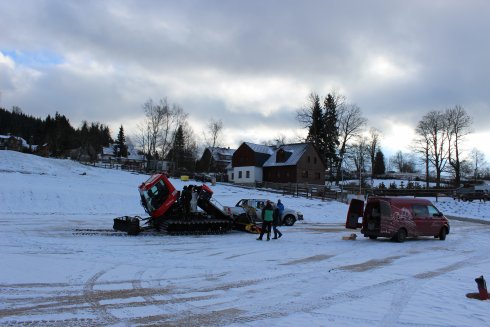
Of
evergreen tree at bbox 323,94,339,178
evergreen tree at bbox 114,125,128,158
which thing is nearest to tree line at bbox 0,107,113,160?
evergreen tree at bbox 114,125,128,158

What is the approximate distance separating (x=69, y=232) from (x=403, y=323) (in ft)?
46.6

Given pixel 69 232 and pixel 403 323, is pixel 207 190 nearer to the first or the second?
pixel 69 232

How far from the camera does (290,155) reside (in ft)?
228

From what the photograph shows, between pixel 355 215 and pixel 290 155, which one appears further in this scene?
pixel 290 155

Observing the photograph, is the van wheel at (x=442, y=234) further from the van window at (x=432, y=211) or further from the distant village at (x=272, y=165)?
the distant village at (x=272, y=165)

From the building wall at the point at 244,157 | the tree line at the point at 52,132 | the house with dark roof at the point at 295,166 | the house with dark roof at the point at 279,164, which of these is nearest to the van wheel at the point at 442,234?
the house with dark roof at the point at 295,166

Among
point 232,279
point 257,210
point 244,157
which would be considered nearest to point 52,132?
point 244,157

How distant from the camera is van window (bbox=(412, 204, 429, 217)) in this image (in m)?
19.1

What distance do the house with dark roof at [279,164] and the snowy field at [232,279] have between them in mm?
47909

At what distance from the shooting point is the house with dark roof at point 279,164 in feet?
222

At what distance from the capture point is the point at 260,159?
72688 mm

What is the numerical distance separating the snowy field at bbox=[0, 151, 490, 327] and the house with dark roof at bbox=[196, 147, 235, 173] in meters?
72.7

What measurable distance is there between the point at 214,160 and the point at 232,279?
3630 inches

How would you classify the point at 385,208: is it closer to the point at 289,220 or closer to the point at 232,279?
the point at 289,220
